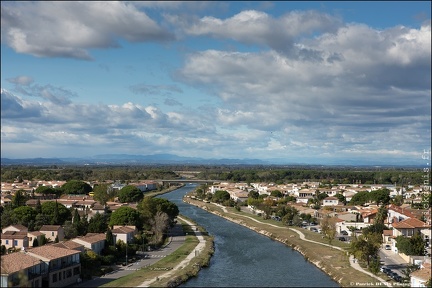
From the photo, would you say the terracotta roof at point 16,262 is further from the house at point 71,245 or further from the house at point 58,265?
the house at point 71,245

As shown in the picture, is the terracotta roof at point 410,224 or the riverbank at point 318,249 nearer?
the riverbank at point 318,249

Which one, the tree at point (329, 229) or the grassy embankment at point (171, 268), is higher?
the tree at point (329, 229)

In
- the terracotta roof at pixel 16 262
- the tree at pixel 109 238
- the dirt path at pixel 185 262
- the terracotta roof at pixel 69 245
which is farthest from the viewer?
the tree at pixel 109 238

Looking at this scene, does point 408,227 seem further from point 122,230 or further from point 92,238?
point 92,238

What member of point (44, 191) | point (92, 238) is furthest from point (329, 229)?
point (44, 191)

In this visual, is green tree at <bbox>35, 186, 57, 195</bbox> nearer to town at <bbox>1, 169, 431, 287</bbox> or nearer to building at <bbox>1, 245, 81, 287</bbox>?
town at <bbox>1, 169, 431, 287</bbox>

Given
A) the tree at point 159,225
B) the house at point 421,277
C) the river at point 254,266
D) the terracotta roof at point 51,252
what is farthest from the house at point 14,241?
the house at point 421,277
